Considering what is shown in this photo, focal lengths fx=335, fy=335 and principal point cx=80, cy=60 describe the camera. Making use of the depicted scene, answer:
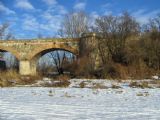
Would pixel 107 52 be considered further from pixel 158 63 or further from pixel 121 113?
pixel 121 113

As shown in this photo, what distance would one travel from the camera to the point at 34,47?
44750mm

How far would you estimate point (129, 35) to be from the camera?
3825 cm

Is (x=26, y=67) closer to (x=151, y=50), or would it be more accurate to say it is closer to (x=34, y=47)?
(x=34, y=47)

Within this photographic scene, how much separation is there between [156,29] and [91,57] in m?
8.22

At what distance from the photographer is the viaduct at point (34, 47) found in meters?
43.2

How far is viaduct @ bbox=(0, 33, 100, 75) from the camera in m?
43.2

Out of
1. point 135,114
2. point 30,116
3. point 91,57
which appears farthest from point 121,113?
point 91,57

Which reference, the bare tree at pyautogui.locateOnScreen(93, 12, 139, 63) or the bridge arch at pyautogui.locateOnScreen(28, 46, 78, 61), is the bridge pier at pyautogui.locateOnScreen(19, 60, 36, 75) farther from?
the bare tree at pyautogui.locateOnScreen(93, 12, 139, 63)

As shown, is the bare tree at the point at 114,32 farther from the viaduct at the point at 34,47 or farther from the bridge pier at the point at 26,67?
the bridge pier at the point at 26,67

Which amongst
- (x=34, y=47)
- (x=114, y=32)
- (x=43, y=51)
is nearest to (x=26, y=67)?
(x=34, y=47)

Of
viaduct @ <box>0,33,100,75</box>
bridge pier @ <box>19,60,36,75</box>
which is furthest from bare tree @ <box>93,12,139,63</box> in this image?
bridge pier @ <box>19,60,36,75</box>

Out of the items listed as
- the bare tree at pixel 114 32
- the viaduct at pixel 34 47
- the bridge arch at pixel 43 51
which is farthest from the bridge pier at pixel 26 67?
the bare tree at pixel 114 32

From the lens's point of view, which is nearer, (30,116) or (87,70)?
(30,116)

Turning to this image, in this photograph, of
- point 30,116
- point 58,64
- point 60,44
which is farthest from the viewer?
point 58,64
